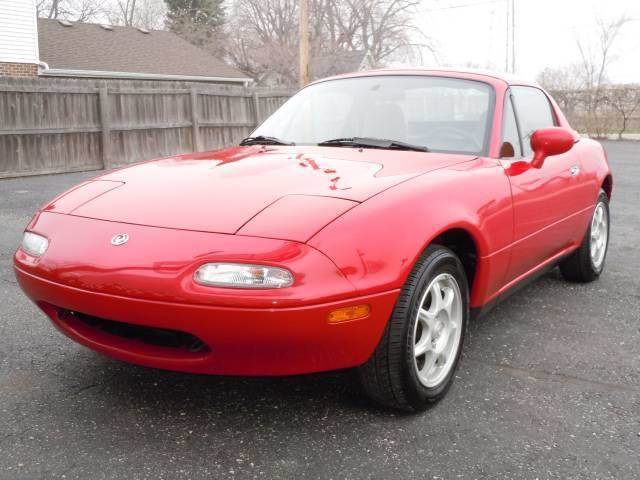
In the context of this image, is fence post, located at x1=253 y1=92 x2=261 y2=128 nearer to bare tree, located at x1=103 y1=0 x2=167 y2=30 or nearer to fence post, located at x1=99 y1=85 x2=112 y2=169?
fence post, located at x1=99 y1=85 x2=112 y2=169

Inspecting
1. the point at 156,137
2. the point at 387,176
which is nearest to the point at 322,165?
the point at 387,176

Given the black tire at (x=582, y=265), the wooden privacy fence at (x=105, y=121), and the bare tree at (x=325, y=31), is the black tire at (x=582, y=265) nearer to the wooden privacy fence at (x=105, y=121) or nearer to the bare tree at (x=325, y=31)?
the wooden privacy fence at (x=105, y=121)

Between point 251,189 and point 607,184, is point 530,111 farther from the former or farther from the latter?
point 251,189

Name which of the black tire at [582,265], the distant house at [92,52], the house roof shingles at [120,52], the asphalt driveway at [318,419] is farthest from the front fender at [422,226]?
the house roof shingles at [120,52]

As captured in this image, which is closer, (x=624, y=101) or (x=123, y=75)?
(x=123, y=75)

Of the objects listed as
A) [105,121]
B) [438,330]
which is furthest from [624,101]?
[438,330]

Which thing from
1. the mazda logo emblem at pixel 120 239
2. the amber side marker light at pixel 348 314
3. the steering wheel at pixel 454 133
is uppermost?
the steering wheel at pixel 454 133

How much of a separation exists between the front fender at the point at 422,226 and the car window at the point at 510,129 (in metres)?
0.34

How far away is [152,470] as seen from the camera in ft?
7.06

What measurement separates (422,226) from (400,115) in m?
1.22

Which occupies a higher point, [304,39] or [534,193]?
[304,39]

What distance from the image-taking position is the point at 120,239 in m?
2.37

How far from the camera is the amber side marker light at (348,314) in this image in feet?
7.13

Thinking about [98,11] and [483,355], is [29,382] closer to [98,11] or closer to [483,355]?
[483,355]
